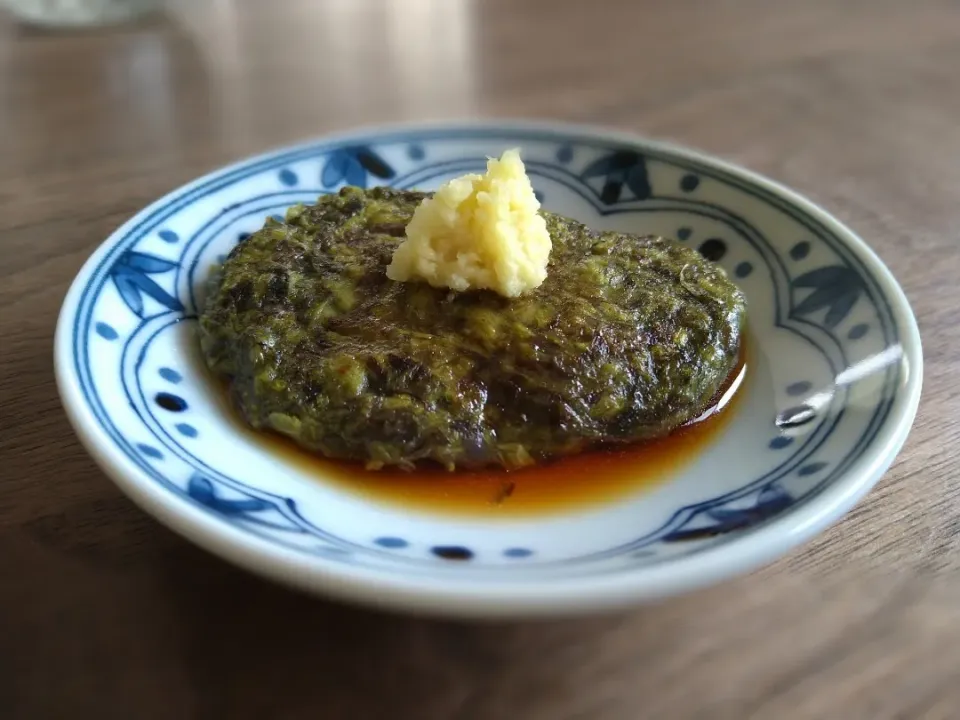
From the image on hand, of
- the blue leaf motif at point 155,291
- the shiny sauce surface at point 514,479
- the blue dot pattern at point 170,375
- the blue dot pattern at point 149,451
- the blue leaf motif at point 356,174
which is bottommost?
the shiny sauce surface at point 514,479

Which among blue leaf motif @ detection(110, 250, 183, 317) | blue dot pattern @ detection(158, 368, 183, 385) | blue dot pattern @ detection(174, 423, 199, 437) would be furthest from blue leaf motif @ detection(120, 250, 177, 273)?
blue dot pattern @ detection(174, 423, 199, 437)

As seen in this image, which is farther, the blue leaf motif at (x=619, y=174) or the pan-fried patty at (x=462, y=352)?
the blue leaf motif at (x=619, y=174)

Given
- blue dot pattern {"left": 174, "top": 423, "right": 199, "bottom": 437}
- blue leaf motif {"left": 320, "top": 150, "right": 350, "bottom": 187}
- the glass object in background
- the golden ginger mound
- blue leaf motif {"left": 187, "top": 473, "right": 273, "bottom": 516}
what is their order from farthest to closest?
the glass object in background, blue leaf motif {"left": 320, "top": 150, "right": 350, "bottom": 187}, the golden ginger mound, blue dot pattern {"left": 174, "top": 423, "right": 199, "bottom": 437}, blue leaf motif {"left": 187, "top": 473, "right": 273, "bottom": 516}

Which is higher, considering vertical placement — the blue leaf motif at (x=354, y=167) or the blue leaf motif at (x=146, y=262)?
the blue leaf motif at (x=354, y=167)

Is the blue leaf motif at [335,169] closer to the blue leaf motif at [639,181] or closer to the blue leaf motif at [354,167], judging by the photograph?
the blue leaf motif at [354,167]

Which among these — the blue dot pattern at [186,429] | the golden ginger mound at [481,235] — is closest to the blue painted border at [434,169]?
the blue dot pattern at [186,429]

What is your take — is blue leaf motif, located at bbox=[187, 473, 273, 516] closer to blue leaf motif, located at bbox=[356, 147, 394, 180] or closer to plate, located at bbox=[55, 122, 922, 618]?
plate, located at bbox=[55, 122, 922, 618]
